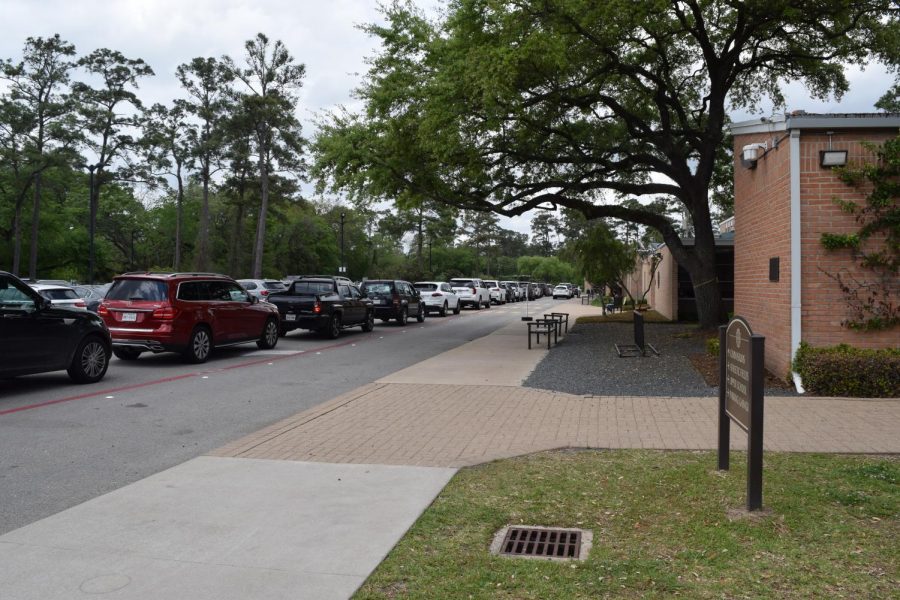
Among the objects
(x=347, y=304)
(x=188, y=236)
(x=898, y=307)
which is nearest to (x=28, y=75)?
(x=188, y=236)

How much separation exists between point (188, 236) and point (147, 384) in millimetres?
66085

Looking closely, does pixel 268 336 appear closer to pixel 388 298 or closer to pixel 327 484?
pixel 388 298

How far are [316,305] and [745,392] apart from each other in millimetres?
16279

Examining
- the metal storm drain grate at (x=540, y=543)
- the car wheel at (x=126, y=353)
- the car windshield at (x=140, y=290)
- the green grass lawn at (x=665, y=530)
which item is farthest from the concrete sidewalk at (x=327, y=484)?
the car wheel at (x=126, y=353)

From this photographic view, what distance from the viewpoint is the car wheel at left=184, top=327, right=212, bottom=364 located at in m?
14.4

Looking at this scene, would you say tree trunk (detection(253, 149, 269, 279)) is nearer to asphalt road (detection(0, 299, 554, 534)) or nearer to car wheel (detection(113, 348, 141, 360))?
asphalt road (detection(0, 299, 554, 534))

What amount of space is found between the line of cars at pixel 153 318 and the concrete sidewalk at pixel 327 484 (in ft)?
14.9

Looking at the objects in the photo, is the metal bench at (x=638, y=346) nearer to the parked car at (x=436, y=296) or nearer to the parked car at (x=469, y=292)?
→ the parked car at (x=436, y=296)

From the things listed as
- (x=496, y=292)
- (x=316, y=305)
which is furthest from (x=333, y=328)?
(x=496, y=292)

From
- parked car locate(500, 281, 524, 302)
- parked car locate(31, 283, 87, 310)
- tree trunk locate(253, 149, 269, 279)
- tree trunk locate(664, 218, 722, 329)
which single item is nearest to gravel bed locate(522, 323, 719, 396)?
tree trunk locate(664, 218, 722, 329)

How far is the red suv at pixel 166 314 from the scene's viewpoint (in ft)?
45.8

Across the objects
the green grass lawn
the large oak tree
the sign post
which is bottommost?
the green grass lawn

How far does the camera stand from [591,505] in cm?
530

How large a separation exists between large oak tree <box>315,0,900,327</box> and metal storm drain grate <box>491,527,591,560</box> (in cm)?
1202
